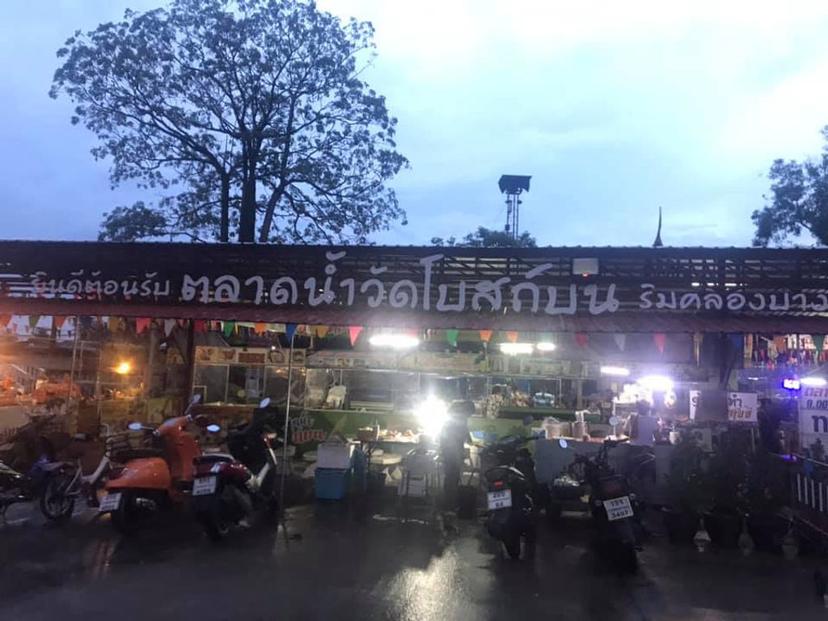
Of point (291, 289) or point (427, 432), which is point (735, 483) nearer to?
point (427, 432)

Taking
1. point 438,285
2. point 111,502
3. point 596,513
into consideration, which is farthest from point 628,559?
point 111,502

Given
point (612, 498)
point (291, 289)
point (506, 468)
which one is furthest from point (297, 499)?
point (612, 498)

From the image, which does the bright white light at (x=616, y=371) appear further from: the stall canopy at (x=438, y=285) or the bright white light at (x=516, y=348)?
the stall canopy at (x=438, y=285)

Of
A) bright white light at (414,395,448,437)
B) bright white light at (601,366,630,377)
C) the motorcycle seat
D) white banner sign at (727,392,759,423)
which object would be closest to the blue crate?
bright white light at (414,395,448,437)

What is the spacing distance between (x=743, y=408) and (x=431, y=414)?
533cm

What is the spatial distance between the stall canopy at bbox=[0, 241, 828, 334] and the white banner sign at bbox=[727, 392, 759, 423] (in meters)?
1.64

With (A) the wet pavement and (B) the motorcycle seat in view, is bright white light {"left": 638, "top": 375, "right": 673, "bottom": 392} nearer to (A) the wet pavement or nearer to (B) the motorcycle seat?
(A) the wet pavement

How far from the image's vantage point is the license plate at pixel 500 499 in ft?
22.6

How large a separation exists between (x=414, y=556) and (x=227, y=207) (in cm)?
1581

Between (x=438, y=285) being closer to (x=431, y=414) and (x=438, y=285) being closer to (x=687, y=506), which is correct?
(x=431, y=414)

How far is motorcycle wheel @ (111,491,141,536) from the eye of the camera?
749 cm

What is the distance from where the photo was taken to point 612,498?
6871 mm

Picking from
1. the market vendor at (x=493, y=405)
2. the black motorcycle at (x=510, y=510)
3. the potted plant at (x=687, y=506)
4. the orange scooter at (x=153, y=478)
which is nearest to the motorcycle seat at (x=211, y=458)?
the orange scooter at (x=153, y=478)

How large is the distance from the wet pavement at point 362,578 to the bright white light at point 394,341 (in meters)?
5.56
